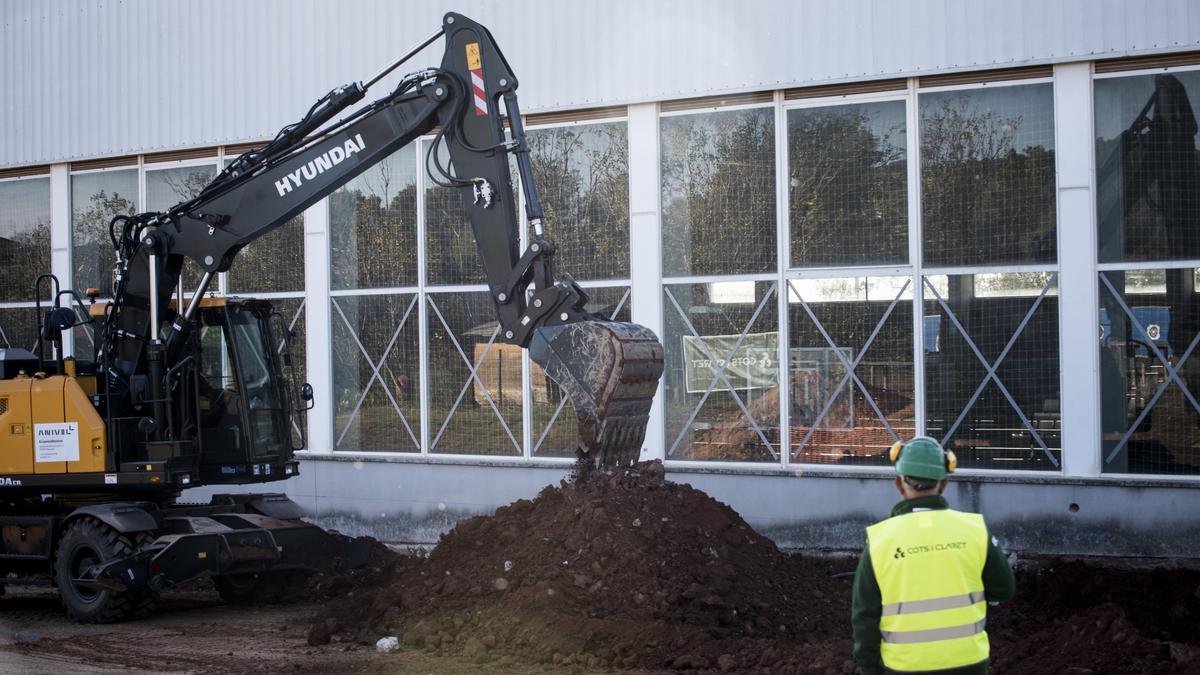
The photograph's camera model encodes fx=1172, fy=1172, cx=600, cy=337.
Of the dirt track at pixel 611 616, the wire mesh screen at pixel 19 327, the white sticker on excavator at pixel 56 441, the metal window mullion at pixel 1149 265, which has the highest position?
the metal window mullion at pixel 1149 265

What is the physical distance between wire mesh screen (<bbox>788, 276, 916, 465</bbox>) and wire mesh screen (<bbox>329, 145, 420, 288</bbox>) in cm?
513

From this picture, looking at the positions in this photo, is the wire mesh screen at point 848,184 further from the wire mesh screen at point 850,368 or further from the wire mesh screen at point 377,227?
the wire mesh screen at point 377,227

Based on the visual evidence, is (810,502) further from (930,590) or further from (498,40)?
(930,590)

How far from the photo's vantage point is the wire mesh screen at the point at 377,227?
1501 centimetres

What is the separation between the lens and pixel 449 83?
381 inches

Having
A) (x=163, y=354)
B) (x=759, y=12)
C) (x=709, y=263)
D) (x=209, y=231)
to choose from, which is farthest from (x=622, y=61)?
(x=163, y=354)

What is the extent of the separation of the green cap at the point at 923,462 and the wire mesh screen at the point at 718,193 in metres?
8.45

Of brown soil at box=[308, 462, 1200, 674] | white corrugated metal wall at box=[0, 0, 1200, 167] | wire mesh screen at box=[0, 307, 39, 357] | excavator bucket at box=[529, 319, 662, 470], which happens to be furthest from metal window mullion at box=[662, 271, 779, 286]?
wire mesh screen at box=[0, 307, 39, 357]

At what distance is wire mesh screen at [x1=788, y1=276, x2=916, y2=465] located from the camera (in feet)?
41.1

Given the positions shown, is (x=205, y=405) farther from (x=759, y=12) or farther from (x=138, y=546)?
(x=759, y=12)

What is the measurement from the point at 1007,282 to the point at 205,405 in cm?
814

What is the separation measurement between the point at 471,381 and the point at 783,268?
13.8ft

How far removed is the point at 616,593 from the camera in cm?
860

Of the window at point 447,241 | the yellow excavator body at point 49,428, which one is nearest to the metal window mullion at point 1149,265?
the window at point 447,241
